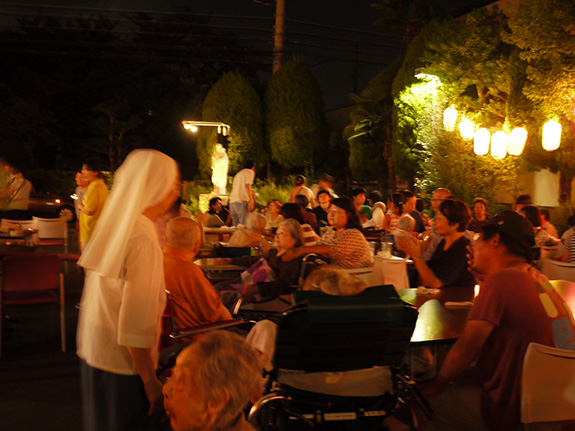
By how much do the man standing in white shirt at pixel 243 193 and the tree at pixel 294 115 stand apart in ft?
38.1

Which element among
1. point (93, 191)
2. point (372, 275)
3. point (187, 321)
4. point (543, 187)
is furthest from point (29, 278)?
point (543, 187)

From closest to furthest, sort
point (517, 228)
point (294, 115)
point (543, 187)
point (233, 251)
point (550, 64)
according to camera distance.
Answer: point (517, 228) < point (233, 251) < point (550, 64) < point (543, 187) < point (294, 115)

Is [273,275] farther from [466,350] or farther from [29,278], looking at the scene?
[466,350]

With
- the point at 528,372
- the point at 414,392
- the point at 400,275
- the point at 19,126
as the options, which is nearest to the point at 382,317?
the point at 414,392

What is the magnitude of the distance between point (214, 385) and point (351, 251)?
3.69 m

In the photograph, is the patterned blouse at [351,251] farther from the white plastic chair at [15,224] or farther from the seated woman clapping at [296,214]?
the white plastic chair at [15,224]

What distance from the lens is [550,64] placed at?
430 inches

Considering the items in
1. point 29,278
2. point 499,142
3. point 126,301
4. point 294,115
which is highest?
point 294,115

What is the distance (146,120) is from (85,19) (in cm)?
534

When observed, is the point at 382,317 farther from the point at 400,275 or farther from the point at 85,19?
the point at 85,19

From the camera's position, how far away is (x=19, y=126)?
76.7ft

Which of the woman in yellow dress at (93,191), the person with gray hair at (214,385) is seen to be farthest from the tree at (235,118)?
the person with gray hair at (214,385)

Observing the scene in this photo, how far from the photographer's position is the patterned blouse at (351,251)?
5.16 meters

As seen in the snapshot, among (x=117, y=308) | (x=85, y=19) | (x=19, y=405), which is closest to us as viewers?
(x=117, y=308)
